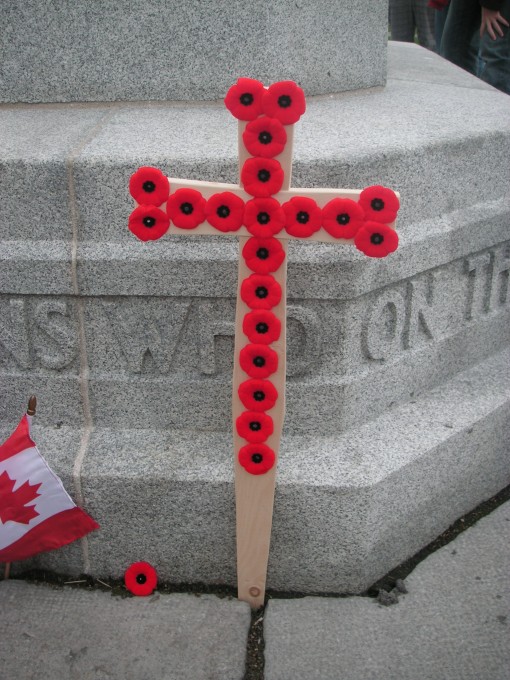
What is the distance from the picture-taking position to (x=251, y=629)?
2434 millimetres

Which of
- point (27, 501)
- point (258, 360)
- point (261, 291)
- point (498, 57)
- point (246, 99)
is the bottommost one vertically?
point (27, 501)

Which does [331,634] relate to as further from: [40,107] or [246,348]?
[40,107]

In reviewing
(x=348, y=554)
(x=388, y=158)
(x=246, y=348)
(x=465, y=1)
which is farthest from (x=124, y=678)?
(x=465, y=1)

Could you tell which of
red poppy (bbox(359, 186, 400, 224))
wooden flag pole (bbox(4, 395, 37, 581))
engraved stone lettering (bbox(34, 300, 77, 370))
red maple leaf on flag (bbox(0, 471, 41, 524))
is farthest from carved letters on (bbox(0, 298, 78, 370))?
red poppy (bbox(359, 186, 400, 224))

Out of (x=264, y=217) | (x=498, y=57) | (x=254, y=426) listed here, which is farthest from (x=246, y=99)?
(x=498, y=57)

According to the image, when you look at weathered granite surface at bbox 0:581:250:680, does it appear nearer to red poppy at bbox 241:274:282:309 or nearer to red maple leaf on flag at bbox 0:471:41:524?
red maple leaf on flag at bbox 0:471:41:524

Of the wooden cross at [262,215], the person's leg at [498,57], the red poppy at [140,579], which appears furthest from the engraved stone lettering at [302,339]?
the person's leg at [498,57]

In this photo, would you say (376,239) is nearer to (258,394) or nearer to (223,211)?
(223,211)

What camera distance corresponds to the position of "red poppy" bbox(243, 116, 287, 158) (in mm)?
1866

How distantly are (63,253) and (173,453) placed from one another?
0.72 meters

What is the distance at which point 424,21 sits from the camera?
6.91 meters

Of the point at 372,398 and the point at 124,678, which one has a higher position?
the point at 372,398

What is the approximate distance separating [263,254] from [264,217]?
10 cm

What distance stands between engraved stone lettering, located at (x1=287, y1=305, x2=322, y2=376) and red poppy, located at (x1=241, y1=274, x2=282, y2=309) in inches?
12.8
